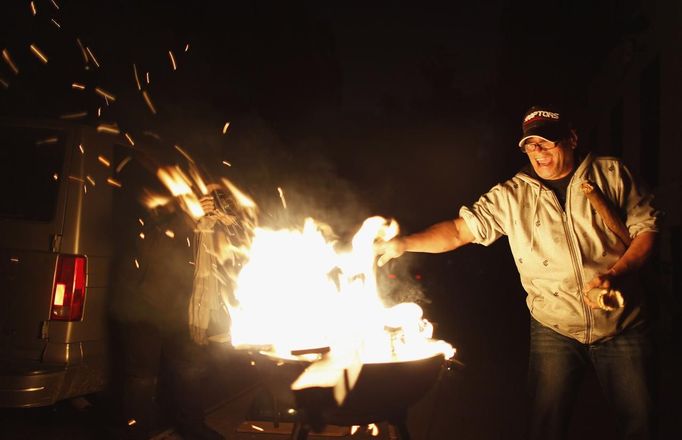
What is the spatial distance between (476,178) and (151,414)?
3401cm

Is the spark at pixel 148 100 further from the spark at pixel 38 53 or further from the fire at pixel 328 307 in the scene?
the fire at pixel 328 307

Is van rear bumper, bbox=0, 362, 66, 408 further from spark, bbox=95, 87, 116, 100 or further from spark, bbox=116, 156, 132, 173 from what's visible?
spark, bbox=95, 87, 116, 100

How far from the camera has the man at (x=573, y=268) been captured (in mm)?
2889

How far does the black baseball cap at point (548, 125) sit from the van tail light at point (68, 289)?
3.12m

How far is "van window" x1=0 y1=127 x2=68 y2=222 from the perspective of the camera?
3.99m

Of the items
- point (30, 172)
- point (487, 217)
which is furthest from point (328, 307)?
point (30, 172)

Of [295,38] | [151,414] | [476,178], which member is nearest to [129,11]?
[295,38]

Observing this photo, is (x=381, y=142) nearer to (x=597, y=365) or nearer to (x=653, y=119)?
(x=653, y=119)

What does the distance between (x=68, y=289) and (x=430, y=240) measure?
8.28 feet

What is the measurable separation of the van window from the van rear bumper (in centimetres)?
102

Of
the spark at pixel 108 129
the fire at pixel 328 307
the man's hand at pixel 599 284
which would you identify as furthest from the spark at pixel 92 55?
the man's hand at pixel 599 284

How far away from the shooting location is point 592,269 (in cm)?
296

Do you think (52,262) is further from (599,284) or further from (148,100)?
(148,100)

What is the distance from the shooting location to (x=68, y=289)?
388 cm
